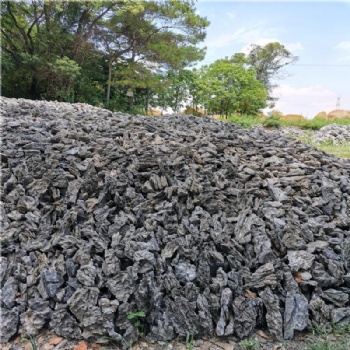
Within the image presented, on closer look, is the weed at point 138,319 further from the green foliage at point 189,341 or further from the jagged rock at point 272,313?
the jagged rock at point 272,313

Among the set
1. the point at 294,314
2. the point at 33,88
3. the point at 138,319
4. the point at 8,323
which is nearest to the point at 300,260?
the point at 294,314

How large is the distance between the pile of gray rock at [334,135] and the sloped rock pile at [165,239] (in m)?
5.95

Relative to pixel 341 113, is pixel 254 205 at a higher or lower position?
lower

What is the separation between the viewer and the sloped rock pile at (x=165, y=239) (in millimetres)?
1464

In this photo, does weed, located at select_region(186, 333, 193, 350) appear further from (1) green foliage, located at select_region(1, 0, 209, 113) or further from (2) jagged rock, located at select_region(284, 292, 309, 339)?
(1) green foliage, located at select_region(1, 0, 209, 113)

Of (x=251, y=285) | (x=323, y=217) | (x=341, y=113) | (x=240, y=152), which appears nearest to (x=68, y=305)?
(x=251, y=285)

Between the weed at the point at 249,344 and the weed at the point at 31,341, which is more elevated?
the weed at the point at 249,344

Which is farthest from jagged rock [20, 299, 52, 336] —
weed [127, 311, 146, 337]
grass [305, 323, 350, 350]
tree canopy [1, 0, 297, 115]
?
tree canopy [1, 0, 297, 115]

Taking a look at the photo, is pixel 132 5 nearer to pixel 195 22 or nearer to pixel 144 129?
pixel 195 22

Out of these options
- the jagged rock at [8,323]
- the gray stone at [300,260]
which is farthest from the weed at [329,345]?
the jagged rock at [8,323]

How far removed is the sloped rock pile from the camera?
146cm

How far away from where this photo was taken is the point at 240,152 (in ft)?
8.78

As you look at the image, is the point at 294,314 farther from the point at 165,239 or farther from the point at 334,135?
the point at 334,135

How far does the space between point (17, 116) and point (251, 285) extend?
3.20 m
